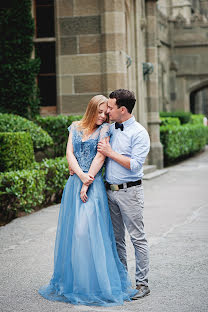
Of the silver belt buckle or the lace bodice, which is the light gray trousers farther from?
the lace bodice

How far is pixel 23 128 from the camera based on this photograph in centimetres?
948

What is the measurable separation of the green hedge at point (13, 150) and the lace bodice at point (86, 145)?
3.62 metres

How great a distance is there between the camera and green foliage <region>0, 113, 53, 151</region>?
9266 mm

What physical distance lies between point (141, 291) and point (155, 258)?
121cm

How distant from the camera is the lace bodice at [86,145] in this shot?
468cm

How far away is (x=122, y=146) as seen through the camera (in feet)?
15.1

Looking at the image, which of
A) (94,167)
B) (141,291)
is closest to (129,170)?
(94,167)

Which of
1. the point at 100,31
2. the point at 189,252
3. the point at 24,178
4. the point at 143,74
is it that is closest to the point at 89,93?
the point at 100,31

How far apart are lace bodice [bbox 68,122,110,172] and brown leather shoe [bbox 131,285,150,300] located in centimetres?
104

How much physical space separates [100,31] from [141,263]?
A: 25.8 feet

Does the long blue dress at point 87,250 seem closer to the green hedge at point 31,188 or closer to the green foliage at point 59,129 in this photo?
the green hedge at point 31,188

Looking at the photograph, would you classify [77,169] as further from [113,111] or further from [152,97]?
[152,97]

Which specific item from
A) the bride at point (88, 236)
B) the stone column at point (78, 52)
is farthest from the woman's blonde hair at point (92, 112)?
the stone column at point (78, 52)

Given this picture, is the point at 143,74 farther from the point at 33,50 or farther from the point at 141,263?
the point at 141,263
